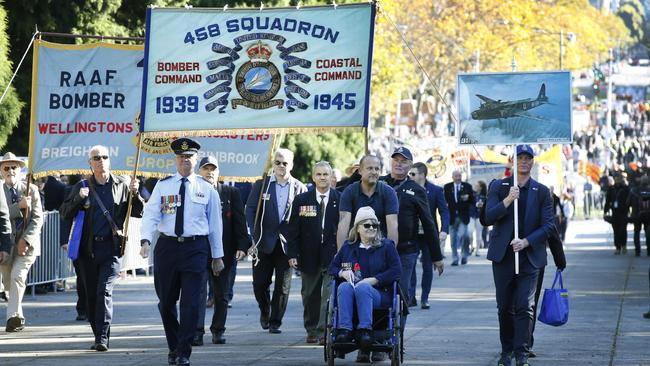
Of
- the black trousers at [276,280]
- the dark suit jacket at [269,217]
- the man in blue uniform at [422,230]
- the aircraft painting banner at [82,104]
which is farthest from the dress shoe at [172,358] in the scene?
the man in blue uniform at [422,230]

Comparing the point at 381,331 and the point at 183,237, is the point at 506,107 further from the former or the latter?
the point at 183,237

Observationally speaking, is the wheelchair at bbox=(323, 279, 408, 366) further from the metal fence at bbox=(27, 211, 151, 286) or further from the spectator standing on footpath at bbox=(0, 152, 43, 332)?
the metal fence at bbox=(27, 211, 151, 286)

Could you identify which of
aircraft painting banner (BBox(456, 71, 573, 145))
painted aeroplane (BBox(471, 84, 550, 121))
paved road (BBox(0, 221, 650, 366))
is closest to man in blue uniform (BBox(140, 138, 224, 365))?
paved road (BBox(0, 221, 650, 366))

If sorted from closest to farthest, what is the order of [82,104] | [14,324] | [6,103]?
[14,324] < [82,104] < [6,103]

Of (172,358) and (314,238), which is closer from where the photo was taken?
(172,358)

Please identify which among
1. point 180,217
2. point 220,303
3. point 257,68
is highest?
point 257,68

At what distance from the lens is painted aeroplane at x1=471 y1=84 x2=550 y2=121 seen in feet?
44.1

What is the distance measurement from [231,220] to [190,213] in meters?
2.48

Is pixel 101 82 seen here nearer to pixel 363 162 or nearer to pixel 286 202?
pixel 286 202

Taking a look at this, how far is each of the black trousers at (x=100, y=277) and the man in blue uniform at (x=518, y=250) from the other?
3.69 m

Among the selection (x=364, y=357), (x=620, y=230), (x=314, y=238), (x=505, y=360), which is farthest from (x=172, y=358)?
(x=620, y=230)

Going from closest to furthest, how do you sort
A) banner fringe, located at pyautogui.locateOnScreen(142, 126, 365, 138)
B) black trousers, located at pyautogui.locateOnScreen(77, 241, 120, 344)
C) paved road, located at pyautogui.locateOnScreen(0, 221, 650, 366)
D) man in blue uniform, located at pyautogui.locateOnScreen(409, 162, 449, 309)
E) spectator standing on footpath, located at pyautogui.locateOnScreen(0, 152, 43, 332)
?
paved road, located at pyautogui.locateOnScreen(0, 221, 650, 366), black trousers, located at pyautogui.locateOnScreen(77, 241, 120, 344), banner fringe, located at pyautogui.locateOnScreen(142, 126, 365, 138), spectator standing on footpath, located at pyautogui.locateOnScreen(0, 152, 43, 332), man in blue uniform, located at pyautogui.locateOnScreen(409, 162, 449, 309)

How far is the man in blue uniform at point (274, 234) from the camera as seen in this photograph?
15.2 metres

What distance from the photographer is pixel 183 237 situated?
40.0ft
